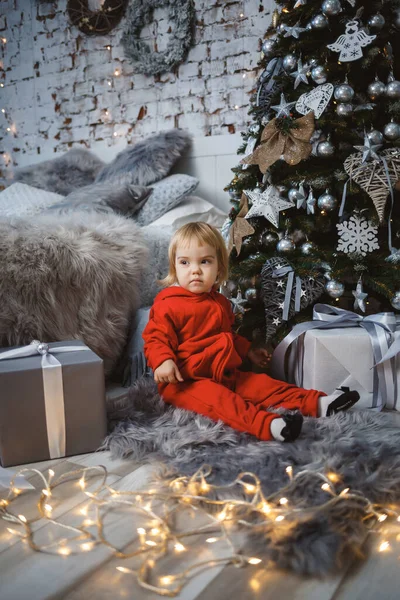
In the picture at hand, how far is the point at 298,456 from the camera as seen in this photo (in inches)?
43.0

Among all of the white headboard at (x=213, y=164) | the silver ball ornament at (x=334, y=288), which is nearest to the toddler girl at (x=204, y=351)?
the silver ball ornament at (x=334, y=288)

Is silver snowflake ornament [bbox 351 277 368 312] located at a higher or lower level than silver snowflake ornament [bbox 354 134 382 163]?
lower

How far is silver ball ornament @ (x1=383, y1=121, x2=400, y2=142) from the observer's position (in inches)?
58.7

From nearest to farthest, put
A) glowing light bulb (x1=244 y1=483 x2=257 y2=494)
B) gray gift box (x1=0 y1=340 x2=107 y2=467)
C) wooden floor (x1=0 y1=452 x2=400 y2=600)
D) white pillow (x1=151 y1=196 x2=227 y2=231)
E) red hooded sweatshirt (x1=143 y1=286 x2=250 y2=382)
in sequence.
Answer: wooden floor (x1=0 y1=452 x2=400 y2=600)
glowing light bulb (x1=244 y1=483 x2=257 y2=494)
gray gift box (x1=0 y1=340 x2=107 y2=467)
red hooded sweatshirt (x1=143 y1=286 x2=250 y2=382)
white pillow (x1=151 y1=196 x2=227 y2=231)

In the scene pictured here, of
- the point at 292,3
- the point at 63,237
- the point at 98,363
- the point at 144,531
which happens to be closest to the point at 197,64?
→ the point at 292,3

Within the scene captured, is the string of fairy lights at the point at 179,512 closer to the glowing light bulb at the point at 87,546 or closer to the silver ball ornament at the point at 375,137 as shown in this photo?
the glowing light bulb at the point at 87,546

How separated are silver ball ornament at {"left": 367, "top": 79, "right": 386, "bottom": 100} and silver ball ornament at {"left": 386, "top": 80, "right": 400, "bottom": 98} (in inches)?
0.6

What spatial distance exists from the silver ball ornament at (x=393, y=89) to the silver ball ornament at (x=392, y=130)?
86 mm

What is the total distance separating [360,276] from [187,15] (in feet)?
6.89

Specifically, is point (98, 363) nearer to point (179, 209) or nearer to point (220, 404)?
point (220, 404)

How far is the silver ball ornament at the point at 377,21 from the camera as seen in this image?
1.50 metres

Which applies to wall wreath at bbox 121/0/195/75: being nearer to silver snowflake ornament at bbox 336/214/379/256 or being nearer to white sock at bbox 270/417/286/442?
silver snowflake ornament at bbox 336/214/379/256

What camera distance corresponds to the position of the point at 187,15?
2758mm

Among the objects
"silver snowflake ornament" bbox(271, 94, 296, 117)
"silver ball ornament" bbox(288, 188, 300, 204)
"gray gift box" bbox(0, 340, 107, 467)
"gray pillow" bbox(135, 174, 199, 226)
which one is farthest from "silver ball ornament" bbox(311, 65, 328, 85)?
"gray gift box" bbox(0, 340, 107, 467)
